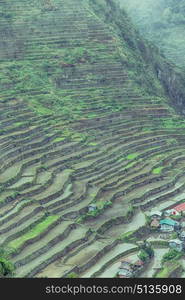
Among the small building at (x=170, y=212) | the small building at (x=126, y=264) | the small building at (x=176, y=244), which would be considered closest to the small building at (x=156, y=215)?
the small building at (x=170, y=212)

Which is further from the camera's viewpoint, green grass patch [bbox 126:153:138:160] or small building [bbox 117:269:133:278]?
green grass patch [bbox 126:153:138:160]

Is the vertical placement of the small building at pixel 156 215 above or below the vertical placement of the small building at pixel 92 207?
below

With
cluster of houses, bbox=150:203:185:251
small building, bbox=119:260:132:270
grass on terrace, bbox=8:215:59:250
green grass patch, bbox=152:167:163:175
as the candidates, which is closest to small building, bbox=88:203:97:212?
grass on terrace, bbox=8:215:59:250

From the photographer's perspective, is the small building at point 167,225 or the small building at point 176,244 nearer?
the small building at point 176,244

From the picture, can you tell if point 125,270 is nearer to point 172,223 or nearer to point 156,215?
point 172,223

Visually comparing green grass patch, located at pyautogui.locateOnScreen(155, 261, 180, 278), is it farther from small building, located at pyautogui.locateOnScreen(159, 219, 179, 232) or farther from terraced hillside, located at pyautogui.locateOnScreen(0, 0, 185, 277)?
small building, located at pyautogui.locateOnScreen(159, 219, 179, 232)

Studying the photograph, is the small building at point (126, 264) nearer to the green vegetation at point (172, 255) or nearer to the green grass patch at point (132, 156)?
the green vegetation at point (172, 255)

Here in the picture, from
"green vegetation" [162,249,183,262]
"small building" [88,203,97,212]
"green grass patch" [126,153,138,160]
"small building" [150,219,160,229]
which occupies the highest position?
"green grass patch" [126,153,138,160]
